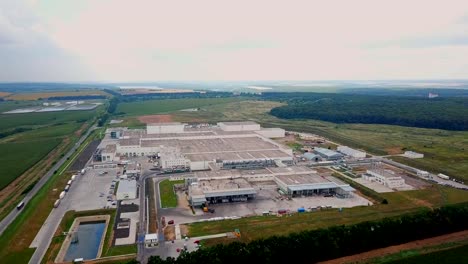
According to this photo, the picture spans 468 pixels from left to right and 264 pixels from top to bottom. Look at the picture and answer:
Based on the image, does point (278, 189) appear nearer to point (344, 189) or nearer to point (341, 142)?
point (344, 189)

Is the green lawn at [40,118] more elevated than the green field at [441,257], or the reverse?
the green lawn at [40,118]

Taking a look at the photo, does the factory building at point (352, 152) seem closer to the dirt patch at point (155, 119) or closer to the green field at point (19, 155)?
the green field at point (19, 155)

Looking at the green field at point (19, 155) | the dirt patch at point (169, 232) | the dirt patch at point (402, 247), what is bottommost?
the dirt patch at point (402, 247)

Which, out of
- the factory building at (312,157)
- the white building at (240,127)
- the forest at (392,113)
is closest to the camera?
the factory building at (312,157)

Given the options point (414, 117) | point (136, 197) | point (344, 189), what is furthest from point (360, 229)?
point (414, 117)

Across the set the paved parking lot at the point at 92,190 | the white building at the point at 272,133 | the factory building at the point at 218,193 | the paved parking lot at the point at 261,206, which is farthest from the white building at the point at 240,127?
the factory building at the point at 218,193

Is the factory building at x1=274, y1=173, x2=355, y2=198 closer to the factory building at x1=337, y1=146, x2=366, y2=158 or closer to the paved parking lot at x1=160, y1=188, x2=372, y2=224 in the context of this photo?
the paved parking lot at x1=160, y1=188, x2=372, y2=224
